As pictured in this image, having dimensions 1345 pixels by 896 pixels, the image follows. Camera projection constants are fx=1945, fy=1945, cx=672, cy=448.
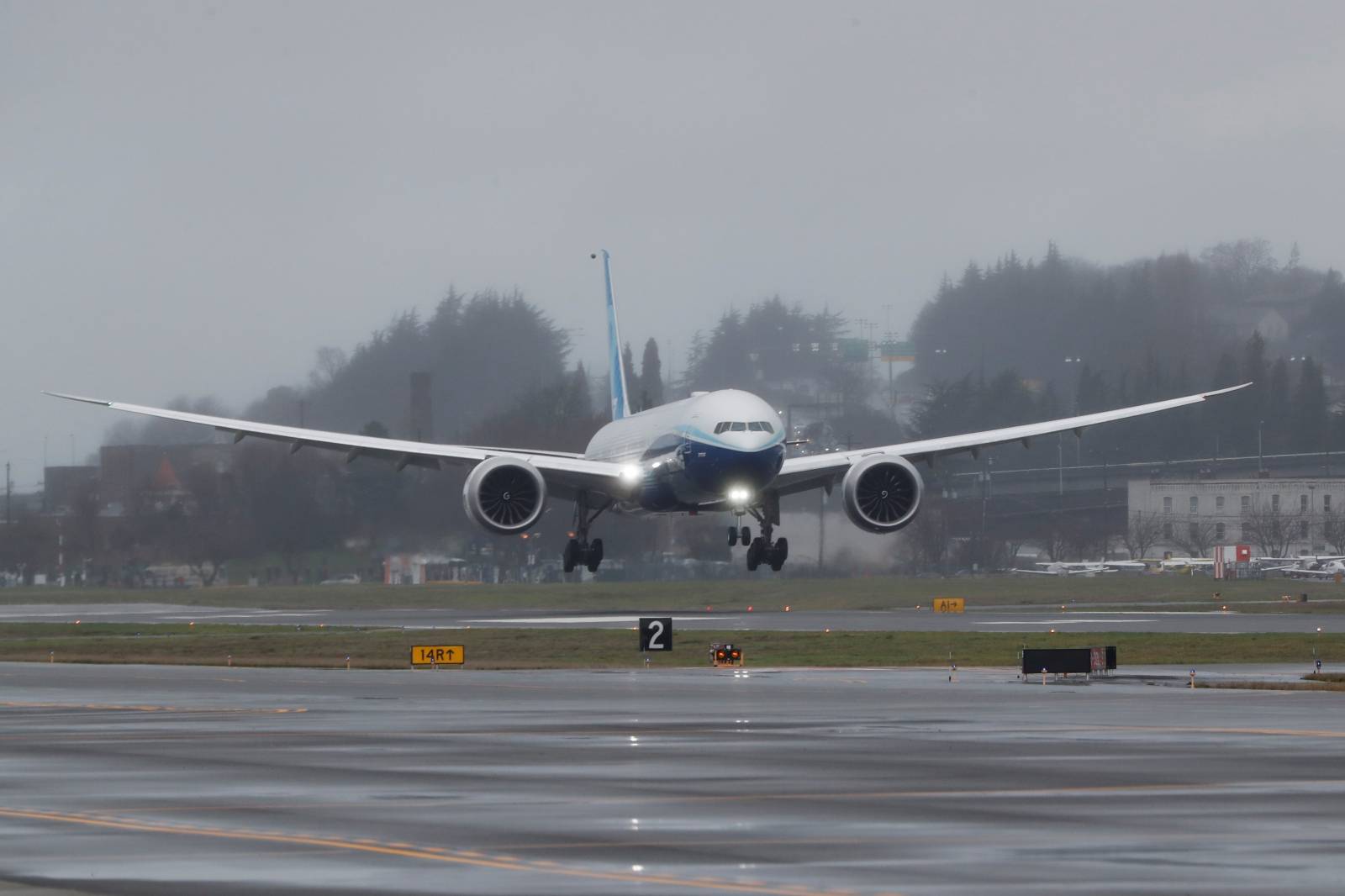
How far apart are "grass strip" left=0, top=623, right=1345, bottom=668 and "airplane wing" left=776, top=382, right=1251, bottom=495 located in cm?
970

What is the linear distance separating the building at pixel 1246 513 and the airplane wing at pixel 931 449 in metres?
49.4

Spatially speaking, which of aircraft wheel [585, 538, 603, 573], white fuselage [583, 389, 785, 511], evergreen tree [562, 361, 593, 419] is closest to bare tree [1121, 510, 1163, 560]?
evergreen tree [562, 361, 593, 419]

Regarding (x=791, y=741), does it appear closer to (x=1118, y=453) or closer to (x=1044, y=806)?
(x=1044, y=806)

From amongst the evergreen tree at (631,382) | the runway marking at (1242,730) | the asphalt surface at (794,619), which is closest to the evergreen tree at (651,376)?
the evergreen tree at (631,382)

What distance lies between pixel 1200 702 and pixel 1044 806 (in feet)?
50.5

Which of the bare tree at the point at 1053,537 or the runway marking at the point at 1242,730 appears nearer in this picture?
the runway marking at the point at 1242,730

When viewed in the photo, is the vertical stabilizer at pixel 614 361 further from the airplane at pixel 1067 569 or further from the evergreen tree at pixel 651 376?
the airplane at pixel 1067 569

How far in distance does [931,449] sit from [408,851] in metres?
54.6

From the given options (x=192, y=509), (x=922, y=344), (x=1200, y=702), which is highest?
(x=922, y=344)

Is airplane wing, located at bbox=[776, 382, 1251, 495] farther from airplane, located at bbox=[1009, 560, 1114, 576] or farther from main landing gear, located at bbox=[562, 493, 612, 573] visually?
airplane, located at bbox=[1009, 560, 1114, 576]

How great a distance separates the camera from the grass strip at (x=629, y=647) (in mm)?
49156

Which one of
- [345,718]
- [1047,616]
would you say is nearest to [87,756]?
[345,718]

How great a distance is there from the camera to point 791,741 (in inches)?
1060

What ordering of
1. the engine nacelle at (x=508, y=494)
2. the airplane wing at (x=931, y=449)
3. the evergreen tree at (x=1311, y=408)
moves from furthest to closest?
the evergreen tree at (x=1311, y=408)
the airplane wing at (x=931, y=449)
the engine nacelle at (x=508, y=494)
